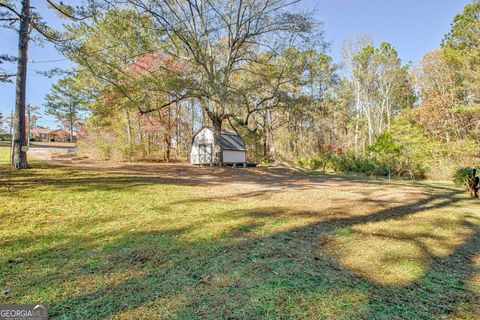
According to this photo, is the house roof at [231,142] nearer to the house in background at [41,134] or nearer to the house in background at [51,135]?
the house in background at [51,135]

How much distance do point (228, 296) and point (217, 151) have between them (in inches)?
513

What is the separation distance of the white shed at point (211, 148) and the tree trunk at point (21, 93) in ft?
37.2

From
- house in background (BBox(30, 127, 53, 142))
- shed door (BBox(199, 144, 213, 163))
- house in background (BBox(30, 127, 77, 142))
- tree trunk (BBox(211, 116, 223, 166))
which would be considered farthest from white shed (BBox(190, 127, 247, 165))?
house in background (BBox(30, 127, 53, 142))

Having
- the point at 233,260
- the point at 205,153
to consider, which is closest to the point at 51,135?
the point at 205,153

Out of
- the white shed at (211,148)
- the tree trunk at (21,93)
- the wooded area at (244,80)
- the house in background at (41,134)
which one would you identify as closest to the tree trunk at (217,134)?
the wooded area at (244,80)

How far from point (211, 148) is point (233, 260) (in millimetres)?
16224

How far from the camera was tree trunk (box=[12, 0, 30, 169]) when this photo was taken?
24.9 ft

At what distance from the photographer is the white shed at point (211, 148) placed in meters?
18.4

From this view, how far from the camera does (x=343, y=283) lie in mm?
2023

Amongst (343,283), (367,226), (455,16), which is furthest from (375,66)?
(343,283)

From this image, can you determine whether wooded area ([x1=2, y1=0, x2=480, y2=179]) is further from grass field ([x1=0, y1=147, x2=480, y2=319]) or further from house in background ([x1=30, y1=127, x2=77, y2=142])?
house in background ([x1=30, y1=127, x2=77, y2=142])

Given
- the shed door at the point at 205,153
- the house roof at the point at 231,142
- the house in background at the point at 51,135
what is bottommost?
the shed door at the point at 205,153

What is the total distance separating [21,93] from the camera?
25.8 ft

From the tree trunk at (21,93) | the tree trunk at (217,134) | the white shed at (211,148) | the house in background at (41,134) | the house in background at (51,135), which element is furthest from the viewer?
the house in background at (41,134)
